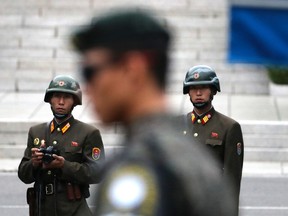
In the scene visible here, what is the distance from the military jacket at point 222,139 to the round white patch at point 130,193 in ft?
16.1

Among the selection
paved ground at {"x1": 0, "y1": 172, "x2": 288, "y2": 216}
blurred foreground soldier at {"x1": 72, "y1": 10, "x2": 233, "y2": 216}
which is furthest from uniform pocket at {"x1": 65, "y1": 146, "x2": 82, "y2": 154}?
blurred foreground soldier at {"x1": 72, "y1": 10, "x2": 233, "y2": 216}

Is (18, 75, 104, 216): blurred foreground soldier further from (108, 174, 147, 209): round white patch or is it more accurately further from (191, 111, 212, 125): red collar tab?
(108, 174, 147, 209): round white patch

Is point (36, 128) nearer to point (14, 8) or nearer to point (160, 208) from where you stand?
point (160, 208)

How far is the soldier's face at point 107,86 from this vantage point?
3066mm

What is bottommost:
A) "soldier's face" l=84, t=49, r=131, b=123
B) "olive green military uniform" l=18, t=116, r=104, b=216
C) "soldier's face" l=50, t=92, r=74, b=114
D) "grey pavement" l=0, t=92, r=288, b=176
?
"grey pavement" l=0, t=92, r=288, b=176

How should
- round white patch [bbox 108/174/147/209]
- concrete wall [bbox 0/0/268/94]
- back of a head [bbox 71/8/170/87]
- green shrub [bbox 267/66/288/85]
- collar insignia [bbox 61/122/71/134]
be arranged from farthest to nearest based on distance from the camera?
concrete wall [bbox 0/0/268/94] → green shrub [bbox 267/66/288/85] → collar insignia [bbox 61/122/71/134] → back of a head [bbox 71/8/170/87] → round white patch [bbox 108/174/147/209]

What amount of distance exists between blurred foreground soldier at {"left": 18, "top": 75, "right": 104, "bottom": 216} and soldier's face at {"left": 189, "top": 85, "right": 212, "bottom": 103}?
82 cm

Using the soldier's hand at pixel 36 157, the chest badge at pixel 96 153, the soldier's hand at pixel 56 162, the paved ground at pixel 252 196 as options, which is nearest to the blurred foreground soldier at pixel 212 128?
the chest badge at pixel 96 153

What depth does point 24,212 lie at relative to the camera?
13.6 metres

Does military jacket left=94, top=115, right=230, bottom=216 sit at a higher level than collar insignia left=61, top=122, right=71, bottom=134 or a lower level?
higher

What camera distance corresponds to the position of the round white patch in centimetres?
288

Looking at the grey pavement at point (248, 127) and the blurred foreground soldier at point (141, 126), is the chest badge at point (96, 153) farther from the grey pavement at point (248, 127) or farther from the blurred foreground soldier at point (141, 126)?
the grey pavement at point (248, 127)

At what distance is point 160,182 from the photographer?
2891 mm

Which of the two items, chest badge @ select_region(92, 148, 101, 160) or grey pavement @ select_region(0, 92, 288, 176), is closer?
chest badge @ select_region(92, 148, 101, 160)
